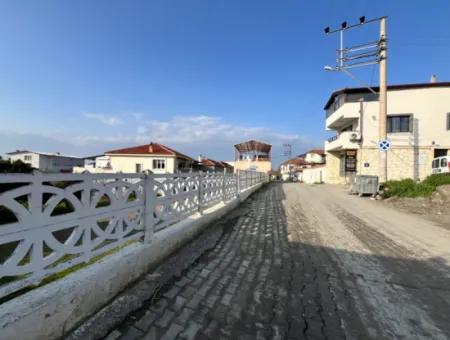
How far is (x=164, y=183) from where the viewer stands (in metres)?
4.79

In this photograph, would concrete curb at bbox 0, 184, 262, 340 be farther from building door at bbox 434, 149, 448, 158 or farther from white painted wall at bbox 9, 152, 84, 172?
white painted wall at bbox 9, 152, 84, 172

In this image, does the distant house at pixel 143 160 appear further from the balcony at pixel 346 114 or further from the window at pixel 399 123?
the window at pixel 399 123

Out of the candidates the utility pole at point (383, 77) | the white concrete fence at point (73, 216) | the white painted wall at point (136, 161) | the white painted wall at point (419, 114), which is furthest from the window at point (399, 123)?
the white painted wall at point (136, 161)

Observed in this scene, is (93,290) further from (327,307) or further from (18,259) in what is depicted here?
(327,307)

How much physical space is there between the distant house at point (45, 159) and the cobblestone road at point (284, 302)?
59.9 metres

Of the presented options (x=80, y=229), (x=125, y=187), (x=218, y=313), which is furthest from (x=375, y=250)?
(x=80, y=229)

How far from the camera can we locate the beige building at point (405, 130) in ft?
84.1

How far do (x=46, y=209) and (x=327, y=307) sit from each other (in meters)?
3.00

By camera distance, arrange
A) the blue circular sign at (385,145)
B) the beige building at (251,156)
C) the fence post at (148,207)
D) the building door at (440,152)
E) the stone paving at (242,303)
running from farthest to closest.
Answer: the beige building at (251,156) < the building door at (440,152) < the blue circular sign at (385,145) < the fence post at (148,207) < the stone paving at (242,303)

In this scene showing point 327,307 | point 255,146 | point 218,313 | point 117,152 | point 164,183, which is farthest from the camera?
point 255,146

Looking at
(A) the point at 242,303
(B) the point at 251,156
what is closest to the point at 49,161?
(B) the point at 251,156

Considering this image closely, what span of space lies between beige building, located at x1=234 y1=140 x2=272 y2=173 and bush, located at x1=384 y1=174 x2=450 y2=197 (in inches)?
1363

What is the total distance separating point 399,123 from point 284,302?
28693 mm

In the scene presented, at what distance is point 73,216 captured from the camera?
104 inches
